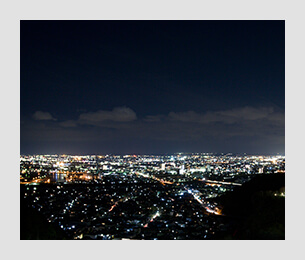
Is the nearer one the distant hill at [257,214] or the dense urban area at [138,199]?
the distant hill at [257,214]

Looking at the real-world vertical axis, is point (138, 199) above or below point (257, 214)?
below

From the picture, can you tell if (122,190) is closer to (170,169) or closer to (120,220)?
(120,220)

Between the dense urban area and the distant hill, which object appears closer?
the distant hill

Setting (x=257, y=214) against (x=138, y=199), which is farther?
(x=138, y=199)

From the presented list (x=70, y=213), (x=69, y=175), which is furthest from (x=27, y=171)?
(x=70, y=213)
